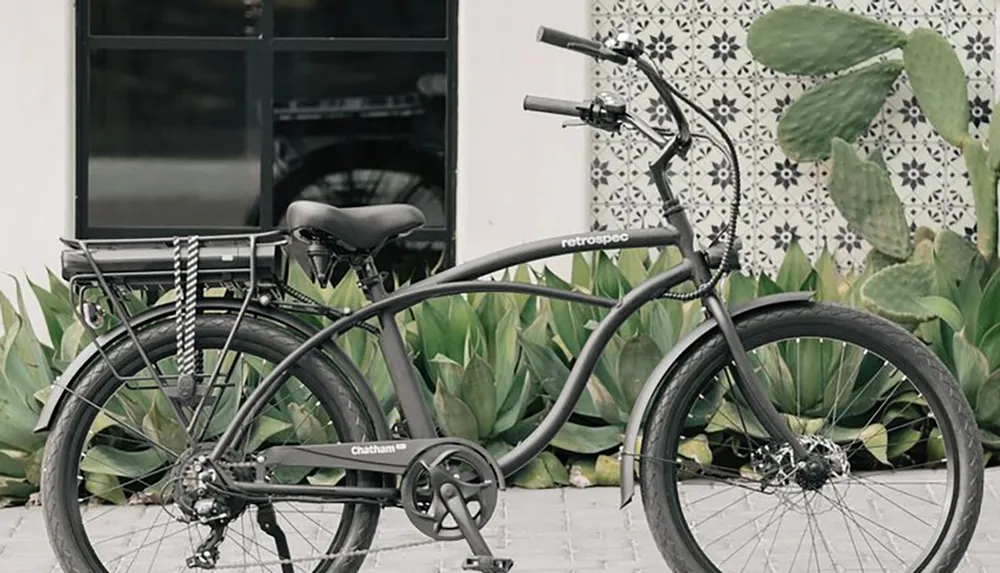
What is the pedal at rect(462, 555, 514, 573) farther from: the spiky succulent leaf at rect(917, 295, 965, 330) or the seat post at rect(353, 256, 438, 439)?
the spiky succulent leaf at rect(917, 295, 965, 330)

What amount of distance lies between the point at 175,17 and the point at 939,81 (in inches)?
119

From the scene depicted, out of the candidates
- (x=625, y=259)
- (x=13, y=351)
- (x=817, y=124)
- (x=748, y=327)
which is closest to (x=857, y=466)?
(x=625, y=259)

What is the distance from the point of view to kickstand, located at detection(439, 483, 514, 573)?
4.66 m

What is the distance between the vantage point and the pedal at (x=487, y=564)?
4.66 m

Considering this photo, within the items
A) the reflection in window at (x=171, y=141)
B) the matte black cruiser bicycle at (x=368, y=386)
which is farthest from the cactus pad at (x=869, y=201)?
the matte black cruiser bicycle at (x=368, y=386)

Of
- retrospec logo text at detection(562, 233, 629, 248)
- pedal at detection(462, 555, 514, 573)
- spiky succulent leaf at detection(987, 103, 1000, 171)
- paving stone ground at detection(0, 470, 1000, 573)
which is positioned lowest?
paving stone ground at detection(0, 470, 1000, 573)

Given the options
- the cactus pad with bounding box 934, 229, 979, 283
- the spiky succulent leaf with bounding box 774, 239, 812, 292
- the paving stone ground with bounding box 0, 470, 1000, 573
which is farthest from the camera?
the cactus pad with bounding box 934, 229, 979, 283

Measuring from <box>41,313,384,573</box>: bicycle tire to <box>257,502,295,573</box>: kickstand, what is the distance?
0.17m

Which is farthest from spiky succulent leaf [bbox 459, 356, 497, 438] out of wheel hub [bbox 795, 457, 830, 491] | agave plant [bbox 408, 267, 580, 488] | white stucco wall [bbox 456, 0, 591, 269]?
wheel hub [bbox 795, 457, 830, 491]

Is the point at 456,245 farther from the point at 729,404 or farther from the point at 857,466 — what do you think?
the point at 729,404

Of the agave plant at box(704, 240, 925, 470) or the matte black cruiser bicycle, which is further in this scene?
the agave plant at box(704, 240, 925, 470)

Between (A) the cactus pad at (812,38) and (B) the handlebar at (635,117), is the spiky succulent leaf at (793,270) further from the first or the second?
(B) the handlebar at (635,117)

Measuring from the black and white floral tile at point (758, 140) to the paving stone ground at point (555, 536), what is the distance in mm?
1645

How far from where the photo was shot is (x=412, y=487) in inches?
187
